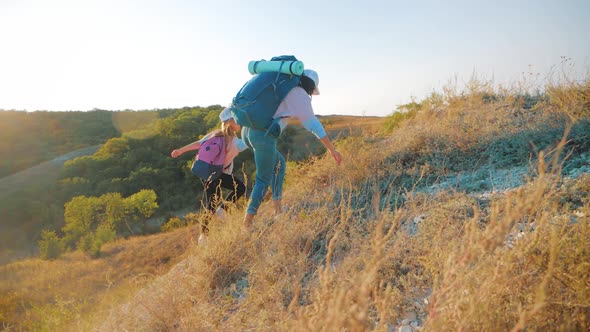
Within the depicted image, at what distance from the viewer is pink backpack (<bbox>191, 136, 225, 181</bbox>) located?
3795 millimetres

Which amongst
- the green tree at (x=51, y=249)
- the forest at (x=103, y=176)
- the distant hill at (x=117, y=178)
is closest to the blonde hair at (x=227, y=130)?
the forest at (x=103, y=176)

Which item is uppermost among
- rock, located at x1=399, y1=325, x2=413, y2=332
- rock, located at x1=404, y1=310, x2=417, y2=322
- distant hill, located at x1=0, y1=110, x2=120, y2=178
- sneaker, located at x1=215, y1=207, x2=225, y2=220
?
distant hill, located at x1=0, y1=110, x2=120, y2=178

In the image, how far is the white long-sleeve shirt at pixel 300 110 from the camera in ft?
10.2

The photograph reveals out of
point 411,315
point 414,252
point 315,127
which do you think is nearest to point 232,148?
point 315,127

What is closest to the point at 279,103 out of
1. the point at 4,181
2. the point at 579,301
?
the point at 579,301

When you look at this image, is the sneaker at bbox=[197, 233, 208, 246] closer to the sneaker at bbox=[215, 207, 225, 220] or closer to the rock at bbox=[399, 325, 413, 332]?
the sneaker at bbox=[215, 207, 225, 220]

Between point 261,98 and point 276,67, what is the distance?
1.10 feet

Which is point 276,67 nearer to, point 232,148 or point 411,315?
point 232,148

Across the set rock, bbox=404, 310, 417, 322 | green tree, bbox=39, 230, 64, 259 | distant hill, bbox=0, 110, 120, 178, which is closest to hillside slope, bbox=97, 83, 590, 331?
rock, bbox=404, 310, 417, 322

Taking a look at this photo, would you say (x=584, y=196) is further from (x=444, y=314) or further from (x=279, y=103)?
(x=279, y=103)

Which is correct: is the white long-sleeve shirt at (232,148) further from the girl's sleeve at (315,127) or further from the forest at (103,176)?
the forest at (103,176)

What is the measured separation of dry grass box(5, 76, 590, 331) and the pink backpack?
2.24 ft

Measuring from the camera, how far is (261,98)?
3012mm

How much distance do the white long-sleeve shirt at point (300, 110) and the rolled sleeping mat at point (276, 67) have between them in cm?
18
